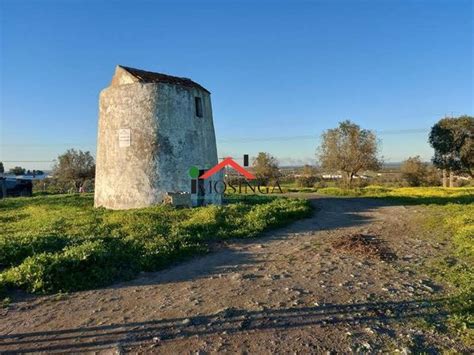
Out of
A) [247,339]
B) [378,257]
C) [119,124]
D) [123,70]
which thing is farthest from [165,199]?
[247,339]

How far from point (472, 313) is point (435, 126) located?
34.0 metres

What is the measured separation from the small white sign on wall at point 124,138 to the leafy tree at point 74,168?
24.1m

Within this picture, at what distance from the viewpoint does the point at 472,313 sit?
193 inches

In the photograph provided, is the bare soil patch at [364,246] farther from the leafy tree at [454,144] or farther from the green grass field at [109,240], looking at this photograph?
the leafy tree at [454,144]

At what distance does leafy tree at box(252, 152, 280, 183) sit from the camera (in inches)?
1677

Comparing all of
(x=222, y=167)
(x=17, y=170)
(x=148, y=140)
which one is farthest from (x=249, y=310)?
(x=17, y=170)

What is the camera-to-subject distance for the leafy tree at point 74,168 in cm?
3769

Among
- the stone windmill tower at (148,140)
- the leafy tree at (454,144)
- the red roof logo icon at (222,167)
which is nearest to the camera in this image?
the red roof logo icon at (222,167)

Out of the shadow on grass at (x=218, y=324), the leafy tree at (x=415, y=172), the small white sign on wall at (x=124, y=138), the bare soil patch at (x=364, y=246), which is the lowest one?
the shadow on grass at (x=218, y=324)

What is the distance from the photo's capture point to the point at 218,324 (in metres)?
4.71

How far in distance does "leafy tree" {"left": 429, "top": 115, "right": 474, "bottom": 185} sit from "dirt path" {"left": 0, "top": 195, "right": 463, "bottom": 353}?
98.0 ft

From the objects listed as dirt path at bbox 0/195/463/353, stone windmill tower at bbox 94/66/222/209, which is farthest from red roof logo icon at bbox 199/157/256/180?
dirt path at bbox 0/195/463/353

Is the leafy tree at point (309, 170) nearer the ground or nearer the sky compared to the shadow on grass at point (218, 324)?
nearer the sky

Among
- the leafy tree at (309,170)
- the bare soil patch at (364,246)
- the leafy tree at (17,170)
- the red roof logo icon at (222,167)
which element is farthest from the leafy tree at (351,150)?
the leafy tree at (17,170)
